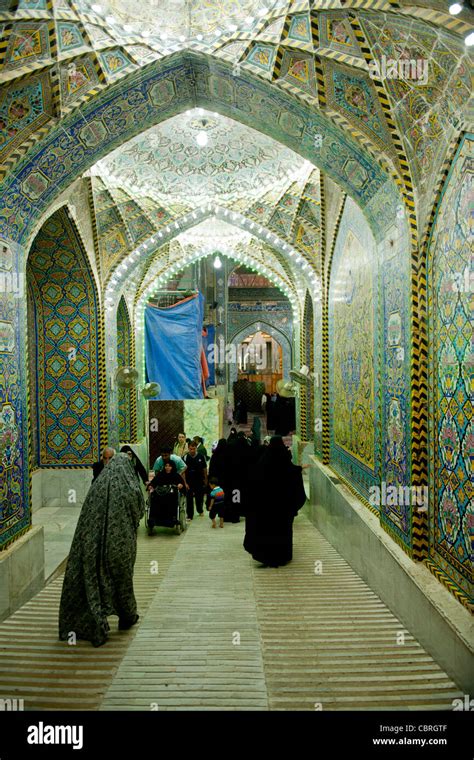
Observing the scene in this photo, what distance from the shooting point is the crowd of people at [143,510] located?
346 cm

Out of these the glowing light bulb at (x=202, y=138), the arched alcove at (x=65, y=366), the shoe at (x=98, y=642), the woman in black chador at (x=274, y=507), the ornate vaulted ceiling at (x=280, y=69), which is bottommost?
the shoe at (x=98, y=642)

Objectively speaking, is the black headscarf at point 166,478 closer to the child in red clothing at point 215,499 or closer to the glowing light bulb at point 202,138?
the child in red clothing at point 215,499

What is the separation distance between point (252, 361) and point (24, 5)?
74.8 ft

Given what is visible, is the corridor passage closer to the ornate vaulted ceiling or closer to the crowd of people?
the crowd of people

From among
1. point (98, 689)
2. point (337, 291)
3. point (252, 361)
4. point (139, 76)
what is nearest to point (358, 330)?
point (337, 291)

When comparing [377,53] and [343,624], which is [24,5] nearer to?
[377,53]

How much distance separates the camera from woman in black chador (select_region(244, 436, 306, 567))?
5090mm

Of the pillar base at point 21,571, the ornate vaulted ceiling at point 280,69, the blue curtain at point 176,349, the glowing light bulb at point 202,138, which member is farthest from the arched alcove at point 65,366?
the ornate vaulted ceiling at point 280,69

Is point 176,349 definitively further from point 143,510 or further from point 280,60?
point 143,510

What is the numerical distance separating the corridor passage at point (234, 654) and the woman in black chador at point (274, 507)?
32cm

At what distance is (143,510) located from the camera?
12.2 feet

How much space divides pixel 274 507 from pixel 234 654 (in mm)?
2076

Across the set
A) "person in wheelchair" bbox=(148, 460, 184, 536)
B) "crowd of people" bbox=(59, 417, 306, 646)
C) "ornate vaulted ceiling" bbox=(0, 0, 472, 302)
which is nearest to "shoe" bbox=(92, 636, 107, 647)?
"crowd of people" bbox=(59, 417, 306, 646)

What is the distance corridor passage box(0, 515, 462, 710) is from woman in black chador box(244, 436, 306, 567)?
322 millimetres
